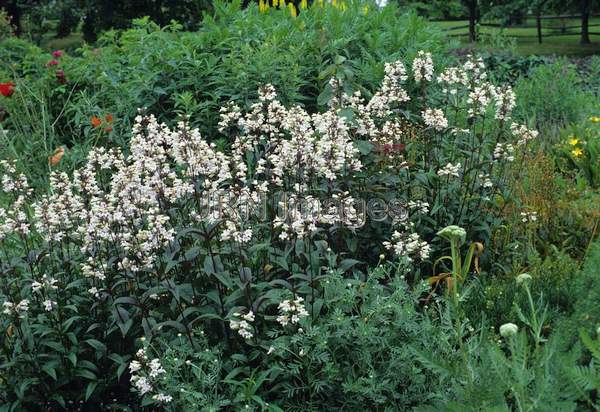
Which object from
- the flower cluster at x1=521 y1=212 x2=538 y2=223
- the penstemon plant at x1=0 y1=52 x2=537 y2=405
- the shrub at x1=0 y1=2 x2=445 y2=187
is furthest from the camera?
the shrub at x1=0 y1=2 x2=445 y2=187

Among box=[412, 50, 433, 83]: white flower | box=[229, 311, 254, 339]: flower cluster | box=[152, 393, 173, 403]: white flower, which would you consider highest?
box=[412, 50, 433, 83]: white flower

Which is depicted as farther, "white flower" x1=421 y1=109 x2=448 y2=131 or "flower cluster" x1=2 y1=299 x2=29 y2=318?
"white flower" x1=421 y1=109 x2=448 y2=131

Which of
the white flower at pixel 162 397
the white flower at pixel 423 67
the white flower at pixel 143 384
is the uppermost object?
the white flower at pixel 423 67

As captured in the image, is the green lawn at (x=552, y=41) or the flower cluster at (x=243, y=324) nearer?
the flower cluster at (x=243, y=324)

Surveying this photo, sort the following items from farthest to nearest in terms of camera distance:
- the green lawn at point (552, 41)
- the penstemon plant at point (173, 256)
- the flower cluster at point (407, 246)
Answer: the green lawn at point (552, 41), the flower cluster at point (407, 246), the penstemon plant at point (173, 256)

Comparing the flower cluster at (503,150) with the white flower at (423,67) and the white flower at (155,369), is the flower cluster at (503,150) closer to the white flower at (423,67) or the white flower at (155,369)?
the white flower at (423,67)

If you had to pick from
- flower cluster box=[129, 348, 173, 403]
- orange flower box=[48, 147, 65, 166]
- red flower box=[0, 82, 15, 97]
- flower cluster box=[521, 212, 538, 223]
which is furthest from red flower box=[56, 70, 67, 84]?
flower cluster box=[129, 348, 173, 403]

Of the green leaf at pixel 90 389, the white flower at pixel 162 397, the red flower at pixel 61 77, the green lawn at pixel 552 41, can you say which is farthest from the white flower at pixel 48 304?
the green lawn at pixel 552 41

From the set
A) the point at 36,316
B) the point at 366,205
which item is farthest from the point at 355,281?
the point at 36,316

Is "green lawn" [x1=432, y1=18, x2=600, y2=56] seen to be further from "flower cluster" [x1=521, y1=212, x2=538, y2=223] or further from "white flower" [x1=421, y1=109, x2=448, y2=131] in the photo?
"white flower" [x1=421, y1=109, x2=448, y2=131]

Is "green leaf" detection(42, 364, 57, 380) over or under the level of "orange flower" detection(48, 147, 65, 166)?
under

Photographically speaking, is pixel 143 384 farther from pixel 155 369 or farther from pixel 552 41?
pixel 552 41

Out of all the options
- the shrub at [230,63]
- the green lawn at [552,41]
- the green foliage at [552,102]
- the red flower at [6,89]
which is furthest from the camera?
the green lawn at [552,41]

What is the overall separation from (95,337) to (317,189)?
121 cm
